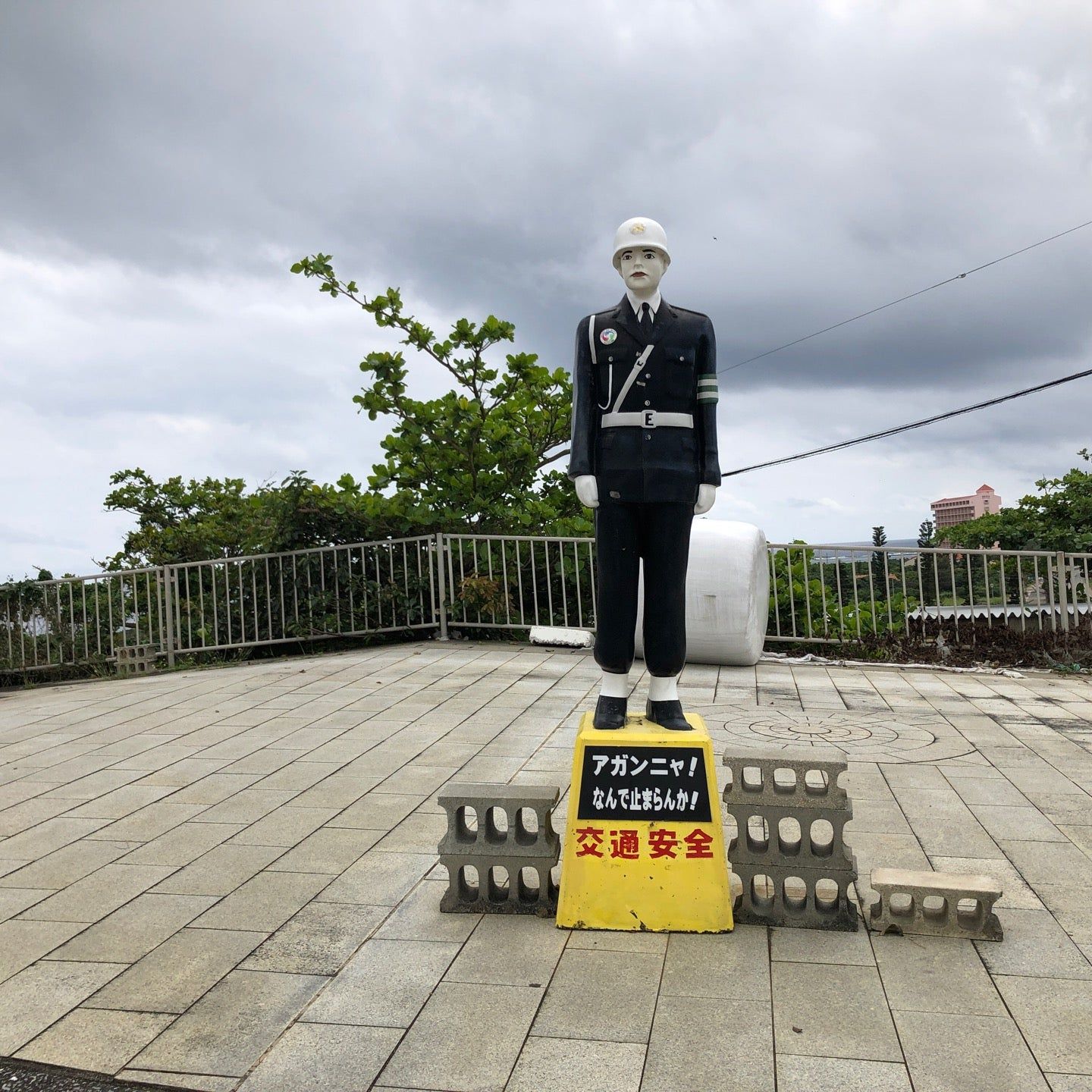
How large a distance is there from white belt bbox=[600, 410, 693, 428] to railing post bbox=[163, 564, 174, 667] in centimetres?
852

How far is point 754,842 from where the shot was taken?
3.83m

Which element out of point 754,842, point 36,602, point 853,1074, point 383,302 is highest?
point 383,302

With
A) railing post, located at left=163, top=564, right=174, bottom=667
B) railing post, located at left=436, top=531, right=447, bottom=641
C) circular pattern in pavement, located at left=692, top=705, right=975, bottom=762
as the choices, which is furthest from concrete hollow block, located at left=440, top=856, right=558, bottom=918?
railing post, located at left=163, top=564, right=174, bottom=667

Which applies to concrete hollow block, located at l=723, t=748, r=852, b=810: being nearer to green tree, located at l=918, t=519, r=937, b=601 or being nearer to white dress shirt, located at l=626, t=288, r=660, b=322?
white dress shirt, located at l=626, t=288, r=660, b=322

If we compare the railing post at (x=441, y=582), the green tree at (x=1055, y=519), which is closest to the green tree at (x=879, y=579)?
the railing post at (x=441, y=582)

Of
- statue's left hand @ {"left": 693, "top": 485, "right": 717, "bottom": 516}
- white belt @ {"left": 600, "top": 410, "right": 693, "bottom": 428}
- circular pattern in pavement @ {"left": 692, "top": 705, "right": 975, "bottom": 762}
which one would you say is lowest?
circular pattern in pavement @ {"left": 692, "top": 705, "right": 975, "bottom": 762}

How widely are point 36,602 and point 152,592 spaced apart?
135 cm

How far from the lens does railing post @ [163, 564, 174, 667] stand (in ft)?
36.6

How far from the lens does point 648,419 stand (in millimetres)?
3926

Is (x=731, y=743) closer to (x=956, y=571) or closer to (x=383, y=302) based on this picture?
(x=956, y=571)

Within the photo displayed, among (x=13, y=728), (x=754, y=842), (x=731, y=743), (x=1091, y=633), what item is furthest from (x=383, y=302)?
(x=754, y=842)

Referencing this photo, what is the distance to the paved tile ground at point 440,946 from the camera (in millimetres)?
2811

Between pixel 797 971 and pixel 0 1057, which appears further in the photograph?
pixel 797 971

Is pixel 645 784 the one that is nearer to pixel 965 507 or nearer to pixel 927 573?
pixel 927 573
